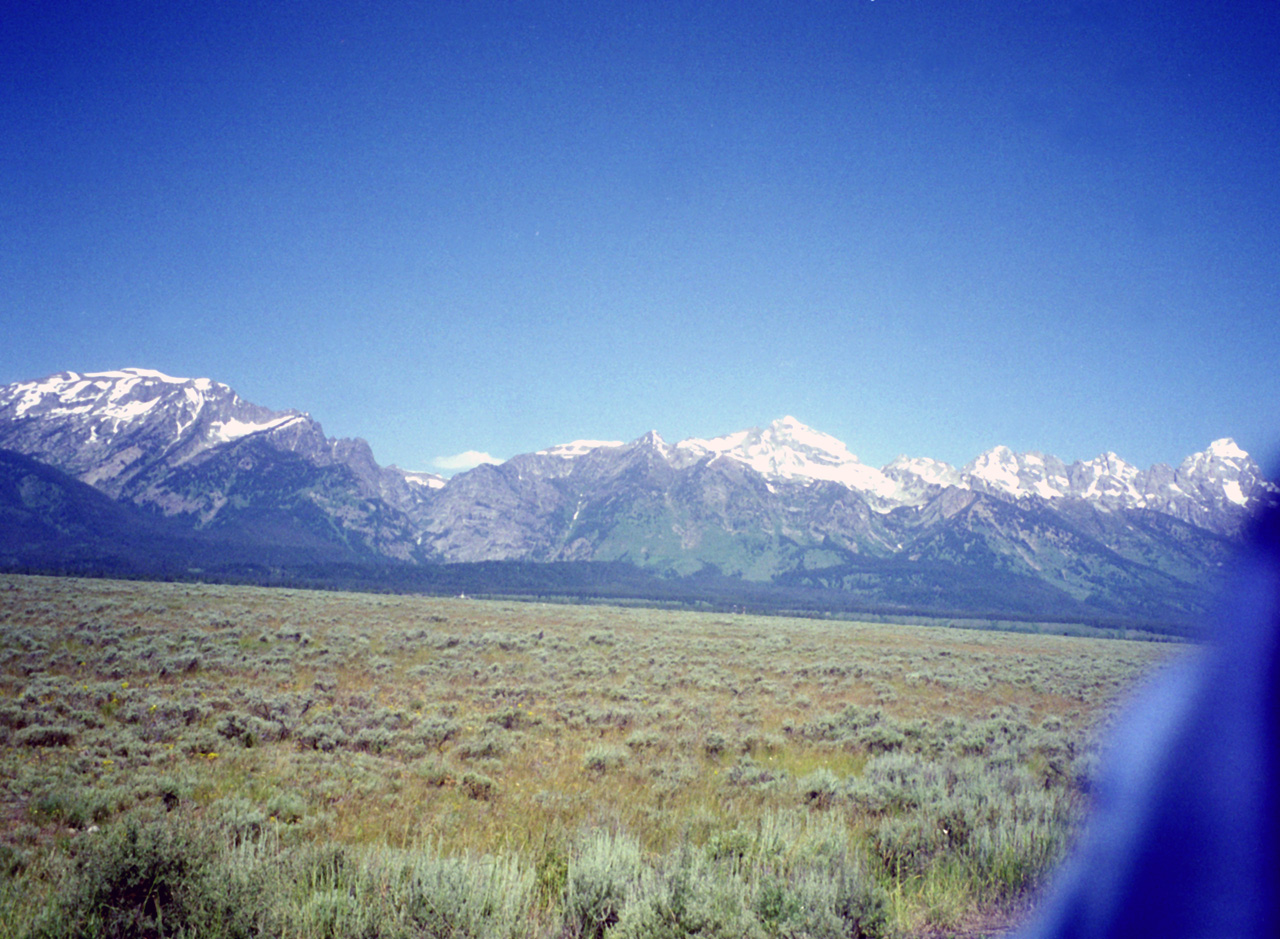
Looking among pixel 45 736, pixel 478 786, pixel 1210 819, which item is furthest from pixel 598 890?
pixel 45 736

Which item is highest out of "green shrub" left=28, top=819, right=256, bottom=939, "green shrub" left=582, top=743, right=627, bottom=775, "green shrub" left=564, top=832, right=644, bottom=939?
"green shrub" left=28, top=819, right=256, bottom=939

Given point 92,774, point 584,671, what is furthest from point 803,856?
point 584,671

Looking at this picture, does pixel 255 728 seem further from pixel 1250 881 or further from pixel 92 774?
pixel 1250 881

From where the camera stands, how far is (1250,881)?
5.05 meters

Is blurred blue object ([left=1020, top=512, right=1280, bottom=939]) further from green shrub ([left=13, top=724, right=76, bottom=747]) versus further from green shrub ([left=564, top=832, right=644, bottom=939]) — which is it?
green shrub ([left=13, top=724, right=76, bottom=747])

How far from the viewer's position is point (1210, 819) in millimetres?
5773

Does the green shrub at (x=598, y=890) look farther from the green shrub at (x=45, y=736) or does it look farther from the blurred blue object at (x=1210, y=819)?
the green shrub at (x=45, y=736)

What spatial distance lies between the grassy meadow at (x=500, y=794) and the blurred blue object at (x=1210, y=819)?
500 mm

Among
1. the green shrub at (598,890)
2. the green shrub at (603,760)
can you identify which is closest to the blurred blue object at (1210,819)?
the green shrub at (598,890)

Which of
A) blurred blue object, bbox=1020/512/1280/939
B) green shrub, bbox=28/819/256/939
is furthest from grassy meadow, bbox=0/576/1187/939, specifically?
blurred blue object, bbox=1020/512/1280/939

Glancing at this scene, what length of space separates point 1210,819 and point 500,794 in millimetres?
8801

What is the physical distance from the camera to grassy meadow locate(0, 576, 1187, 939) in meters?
4.46

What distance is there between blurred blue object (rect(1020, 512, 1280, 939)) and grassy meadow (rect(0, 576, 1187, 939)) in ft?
1.64

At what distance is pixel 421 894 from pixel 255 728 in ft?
29.9
